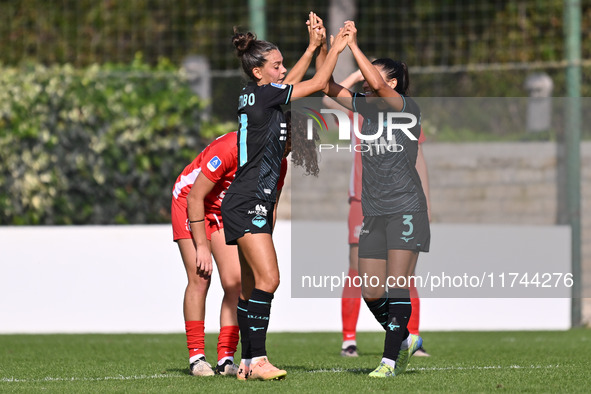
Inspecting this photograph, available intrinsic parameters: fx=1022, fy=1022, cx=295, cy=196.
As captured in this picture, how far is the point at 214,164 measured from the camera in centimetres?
577

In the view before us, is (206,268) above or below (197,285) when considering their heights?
above

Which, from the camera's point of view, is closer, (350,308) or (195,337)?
(195,337)

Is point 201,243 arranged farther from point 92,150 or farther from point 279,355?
point 92,150

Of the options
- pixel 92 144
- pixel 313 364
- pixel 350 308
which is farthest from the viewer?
pixel 92 144

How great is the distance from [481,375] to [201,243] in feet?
5.93

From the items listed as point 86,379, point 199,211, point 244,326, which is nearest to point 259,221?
point 199,211

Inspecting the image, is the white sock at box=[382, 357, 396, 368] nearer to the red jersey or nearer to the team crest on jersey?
the red jersey

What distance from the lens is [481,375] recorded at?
5.98 metres

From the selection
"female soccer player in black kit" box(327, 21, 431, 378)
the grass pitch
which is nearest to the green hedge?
the grass pitch

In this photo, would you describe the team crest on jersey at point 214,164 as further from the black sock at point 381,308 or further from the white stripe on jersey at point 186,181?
the black sock at point 381,308

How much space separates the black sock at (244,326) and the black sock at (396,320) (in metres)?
0.79

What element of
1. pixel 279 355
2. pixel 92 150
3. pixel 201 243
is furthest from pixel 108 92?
pixel 201 243

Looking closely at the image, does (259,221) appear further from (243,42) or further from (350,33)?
(350,33)

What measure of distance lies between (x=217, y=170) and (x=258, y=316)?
0.85 m
